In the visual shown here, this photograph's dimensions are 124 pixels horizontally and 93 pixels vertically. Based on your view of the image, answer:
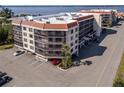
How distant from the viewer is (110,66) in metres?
49.0

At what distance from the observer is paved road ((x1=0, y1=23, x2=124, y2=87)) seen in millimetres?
40750

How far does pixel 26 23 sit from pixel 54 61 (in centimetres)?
1467

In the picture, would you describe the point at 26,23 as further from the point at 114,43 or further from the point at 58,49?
the point at 114,43

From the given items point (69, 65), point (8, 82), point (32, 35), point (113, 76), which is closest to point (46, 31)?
point (32, 35)

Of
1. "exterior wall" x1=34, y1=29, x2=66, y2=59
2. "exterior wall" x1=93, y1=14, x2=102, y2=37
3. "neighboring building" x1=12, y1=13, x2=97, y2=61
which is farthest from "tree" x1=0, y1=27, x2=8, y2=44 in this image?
"exterior wall" x1=93, y1=14, x2=102, y2=37

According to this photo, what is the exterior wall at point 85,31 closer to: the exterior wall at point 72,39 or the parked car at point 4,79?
the exterior wall at point 72,39

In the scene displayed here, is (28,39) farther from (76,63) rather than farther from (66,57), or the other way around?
(76,63)

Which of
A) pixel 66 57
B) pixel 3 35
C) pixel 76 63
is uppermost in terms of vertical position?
pixel 3 35

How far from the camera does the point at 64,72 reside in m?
45.7

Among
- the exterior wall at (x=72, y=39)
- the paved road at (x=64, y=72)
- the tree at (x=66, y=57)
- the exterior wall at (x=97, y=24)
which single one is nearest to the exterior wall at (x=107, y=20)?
the exterior wall at (x=97, y=24)

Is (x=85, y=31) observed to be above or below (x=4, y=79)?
above

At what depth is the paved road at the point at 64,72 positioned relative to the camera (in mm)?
40750

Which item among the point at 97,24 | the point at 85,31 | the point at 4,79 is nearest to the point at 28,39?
the point at 4,79

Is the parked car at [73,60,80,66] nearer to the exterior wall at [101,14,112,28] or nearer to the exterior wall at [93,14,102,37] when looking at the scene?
the exterior wall at [93,14,102,37]
